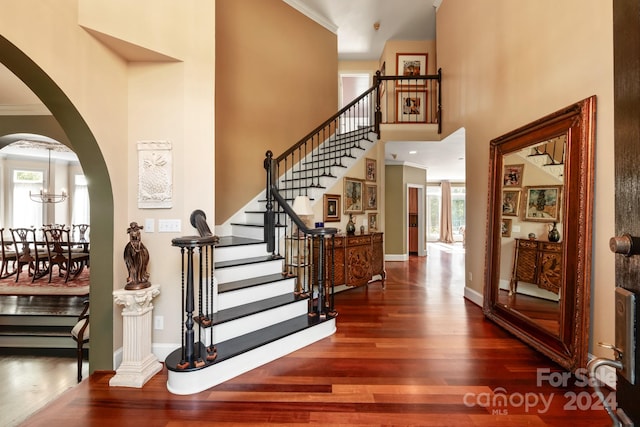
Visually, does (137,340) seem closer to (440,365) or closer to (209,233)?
(209,233)

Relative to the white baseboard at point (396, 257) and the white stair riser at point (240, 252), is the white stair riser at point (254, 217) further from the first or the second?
the white baseboard at point (396, 257)

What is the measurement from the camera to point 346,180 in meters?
4.96

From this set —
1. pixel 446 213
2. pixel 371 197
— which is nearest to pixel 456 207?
pixel 446 213

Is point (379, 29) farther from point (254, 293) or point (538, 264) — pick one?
point (254, 293)

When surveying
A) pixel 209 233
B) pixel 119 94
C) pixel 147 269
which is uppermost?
pixel 119 94

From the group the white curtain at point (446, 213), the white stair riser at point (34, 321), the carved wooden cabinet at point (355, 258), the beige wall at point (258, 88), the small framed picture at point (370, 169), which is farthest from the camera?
the white curtain at point (446, 213)

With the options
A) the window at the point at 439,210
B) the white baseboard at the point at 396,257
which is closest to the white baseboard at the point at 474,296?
the white baseboard at the point at 396,257

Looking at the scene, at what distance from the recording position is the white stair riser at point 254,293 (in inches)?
111

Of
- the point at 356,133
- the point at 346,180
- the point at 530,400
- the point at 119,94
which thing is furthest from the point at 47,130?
the point at 530,400

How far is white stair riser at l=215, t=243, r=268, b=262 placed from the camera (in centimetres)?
329

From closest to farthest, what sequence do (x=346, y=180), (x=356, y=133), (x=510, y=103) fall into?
(x=510, y=103) → (x=346, y=180) → (x=356, y=133)

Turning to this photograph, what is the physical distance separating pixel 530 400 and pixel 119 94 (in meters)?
4.07

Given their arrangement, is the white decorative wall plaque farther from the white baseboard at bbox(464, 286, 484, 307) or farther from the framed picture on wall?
the framed picture on wall

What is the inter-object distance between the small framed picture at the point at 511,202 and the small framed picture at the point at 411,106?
159 inches
